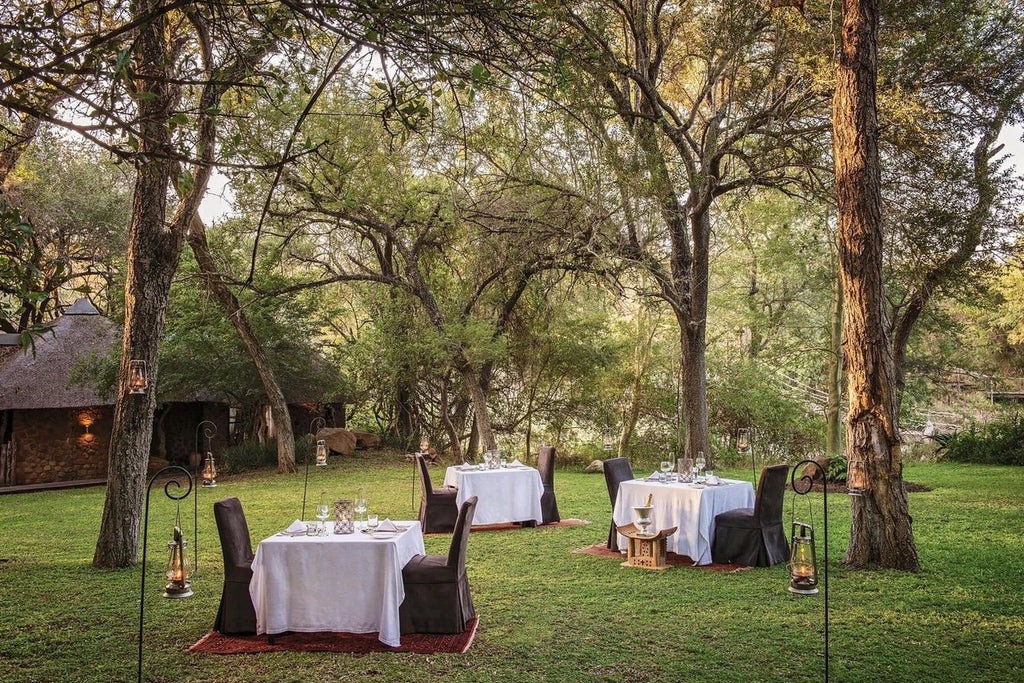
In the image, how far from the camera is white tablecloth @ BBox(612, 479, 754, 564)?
862 cm

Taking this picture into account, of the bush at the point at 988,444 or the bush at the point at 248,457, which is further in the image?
the bush at the point at 248,457

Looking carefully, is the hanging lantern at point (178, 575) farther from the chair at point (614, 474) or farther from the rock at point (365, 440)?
the rock at point (365, 440)

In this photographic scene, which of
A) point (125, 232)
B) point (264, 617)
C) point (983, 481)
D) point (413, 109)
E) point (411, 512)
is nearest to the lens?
point (413, 109)

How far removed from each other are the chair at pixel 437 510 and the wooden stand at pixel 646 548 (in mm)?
2879

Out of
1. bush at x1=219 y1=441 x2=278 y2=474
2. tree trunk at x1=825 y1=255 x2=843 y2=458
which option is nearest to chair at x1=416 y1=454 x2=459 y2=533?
bush at x1=219 y1=441 x2=278 y2=474

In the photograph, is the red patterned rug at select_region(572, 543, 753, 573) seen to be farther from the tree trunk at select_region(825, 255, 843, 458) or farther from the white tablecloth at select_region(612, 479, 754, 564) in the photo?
the tree trunk at select_region(825, 255, 843, 458)

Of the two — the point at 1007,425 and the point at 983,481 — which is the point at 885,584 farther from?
the point at 1007,425

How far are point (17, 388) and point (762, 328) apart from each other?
57.7 ft

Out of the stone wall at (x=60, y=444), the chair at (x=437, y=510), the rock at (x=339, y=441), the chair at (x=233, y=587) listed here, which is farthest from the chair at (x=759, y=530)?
the stone wall at (x=60, y=444)

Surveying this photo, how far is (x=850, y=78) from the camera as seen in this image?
26.2 feet

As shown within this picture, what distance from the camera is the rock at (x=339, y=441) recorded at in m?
20.5

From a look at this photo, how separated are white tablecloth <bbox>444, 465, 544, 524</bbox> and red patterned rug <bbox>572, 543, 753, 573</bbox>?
1682 millimetres

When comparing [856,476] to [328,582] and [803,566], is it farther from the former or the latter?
[328,582]

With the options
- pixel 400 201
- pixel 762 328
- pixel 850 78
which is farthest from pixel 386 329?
pixel 850 78
